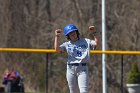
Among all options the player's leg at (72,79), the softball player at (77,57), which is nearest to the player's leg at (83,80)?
the softball player at (77,57)

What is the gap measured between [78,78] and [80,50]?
18.6 inches

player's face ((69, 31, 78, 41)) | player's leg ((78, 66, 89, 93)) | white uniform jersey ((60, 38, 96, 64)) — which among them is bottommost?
player's leg ((78, 66, 89, 93))

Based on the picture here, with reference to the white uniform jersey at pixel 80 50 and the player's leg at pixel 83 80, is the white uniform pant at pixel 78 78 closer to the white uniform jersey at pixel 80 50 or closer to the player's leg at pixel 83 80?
the player's leg at pixel 83 80

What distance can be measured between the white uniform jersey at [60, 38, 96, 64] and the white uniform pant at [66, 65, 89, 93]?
122 millimetres

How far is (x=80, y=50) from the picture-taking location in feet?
39.2

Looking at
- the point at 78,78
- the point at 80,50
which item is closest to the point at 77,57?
the point at 80,50

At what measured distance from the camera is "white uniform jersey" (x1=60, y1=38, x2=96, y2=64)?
11922 mm

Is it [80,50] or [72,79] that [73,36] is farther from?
[72,79]

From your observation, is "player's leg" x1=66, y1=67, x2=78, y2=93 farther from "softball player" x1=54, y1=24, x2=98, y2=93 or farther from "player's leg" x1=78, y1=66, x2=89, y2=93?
"player's leg" x1=78, y1=66, x2=89, y2=93

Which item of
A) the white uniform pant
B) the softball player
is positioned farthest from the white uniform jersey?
the white uniform pant

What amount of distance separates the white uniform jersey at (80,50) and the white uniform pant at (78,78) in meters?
0.12

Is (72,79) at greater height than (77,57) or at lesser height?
lesser

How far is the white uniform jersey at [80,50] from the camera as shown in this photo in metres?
11.9

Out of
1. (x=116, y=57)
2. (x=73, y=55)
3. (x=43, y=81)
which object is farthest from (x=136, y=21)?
(x=73, y=55)
